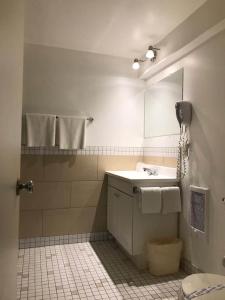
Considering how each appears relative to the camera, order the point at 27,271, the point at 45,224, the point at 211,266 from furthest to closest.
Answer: the point at 45,224 < the point at 27,271 < the point at 211,266

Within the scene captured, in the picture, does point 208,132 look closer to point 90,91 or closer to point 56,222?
point 90,91

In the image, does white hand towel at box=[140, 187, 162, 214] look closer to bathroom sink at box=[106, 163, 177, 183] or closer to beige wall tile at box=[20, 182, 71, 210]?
bathroom sink at box=[106, 163, 177, 183]

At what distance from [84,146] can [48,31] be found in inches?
49.7

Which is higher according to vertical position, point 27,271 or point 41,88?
point 41,88

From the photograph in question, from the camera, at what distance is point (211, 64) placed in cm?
191

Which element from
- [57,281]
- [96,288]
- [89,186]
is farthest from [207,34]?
[57,281]

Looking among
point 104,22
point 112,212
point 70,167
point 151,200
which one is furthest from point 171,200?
point 104,22

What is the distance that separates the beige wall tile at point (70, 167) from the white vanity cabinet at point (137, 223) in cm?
53

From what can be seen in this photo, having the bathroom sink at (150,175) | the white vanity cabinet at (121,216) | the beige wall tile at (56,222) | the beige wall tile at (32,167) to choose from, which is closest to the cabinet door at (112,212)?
the white vanity cabinet at (121,216)

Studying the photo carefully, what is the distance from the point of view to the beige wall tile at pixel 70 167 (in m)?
2.79

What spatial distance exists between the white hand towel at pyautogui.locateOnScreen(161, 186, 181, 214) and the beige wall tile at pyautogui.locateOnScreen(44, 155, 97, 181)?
3.33 feet

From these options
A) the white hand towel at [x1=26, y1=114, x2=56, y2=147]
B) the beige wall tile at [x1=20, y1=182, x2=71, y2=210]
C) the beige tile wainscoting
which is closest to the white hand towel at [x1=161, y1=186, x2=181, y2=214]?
the beige tile wainscoting

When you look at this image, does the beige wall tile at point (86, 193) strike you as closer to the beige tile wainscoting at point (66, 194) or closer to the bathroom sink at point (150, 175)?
the beige tile wainscoting at point (66, 194)

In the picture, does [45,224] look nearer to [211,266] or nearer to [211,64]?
[211,266]
